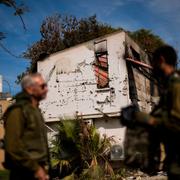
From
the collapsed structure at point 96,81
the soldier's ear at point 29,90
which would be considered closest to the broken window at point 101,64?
the collapsed structure at point 96,81

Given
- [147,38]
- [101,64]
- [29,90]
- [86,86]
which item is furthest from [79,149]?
[147,38]

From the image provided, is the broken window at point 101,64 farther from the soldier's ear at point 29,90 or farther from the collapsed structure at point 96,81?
the soldier's ear at point 29,90

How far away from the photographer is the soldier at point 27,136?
439cm

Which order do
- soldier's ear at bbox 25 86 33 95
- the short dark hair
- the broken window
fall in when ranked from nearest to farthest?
the short dark hair
soldier's ear at bbox 25 86 33 95
the broken window

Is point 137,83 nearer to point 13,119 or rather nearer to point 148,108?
point 148,108

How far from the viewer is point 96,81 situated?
19.6 meters

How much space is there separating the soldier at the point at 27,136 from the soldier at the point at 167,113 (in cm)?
104

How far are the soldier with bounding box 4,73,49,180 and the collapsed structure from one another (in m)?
14.0

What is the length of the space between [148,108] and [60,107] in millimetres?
5019

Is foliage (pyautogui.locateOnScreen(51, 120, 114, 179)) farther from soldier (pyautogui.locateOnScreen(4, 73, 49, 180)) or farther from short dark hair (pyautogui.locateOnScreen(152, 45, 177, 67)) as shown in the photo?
short dark hair (pyautogui.locateOnScreen(152, 45, 177, 67))

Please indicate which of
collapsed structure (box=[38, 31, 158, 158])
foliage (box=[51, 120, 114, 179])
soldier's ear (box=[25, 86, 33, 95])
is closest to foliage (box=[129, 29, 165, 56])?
collapsed structure (box=[38, 31, 158, 158])

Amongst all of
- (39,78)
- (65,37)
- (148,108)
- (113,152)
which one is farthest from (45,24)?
(39,78)

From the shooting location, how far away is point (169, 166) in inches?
158

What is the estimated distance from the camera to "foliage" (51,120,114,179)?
53.1 feet
